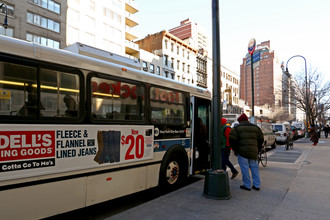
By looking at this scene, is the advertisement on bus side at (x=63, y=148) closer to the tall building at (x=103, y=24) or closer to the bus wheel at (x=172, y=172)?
the bus wheel at (x=172, y=172)

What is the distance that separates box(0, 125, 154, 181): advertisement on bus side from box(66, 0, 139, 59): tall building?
91.8 ft

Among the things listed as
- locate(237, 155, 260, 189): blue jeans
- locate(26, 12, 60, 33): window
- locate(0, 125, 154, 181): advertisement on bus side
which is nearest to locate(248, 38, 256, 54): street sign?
locate(237, 155, 260, 189): blue jeans

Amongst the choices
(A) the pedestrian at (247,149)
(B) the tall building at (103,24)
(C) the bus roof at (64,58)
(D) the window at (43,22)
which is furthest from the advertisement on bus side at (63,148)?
(B) the tall building at (103,24)

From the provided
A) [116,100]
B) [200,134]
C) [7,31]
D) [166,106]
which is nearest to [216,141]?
[166,106]

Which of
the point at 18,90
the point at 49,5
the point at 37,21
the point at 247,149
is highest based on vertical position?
the point at 49,5

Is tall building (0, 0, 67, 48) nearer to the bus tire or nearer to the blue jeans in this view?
the bus tire

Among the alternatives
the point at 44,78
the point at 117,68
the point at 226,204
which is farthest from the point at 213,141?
the point at 44,78

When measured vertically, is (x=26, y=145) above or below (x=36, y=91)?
below

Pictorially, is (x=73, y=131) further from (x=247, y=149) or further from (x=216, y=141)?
(x=247, y=149)

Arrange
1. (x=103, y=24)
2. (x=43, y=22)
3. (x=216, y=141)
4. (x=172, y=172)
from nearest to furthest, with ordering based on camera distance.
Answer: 1. (x=216, y=141)
2. (x=172, y=172)
3. (x=43, y=22)
4. (x=103, y=24)

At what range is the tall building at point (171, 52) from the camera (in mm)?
46031

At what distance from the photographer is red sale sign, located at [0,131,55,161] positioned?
9.91 feet

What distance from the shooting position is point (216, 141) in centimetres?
516

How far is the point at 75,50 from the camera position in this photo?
5.07 m
